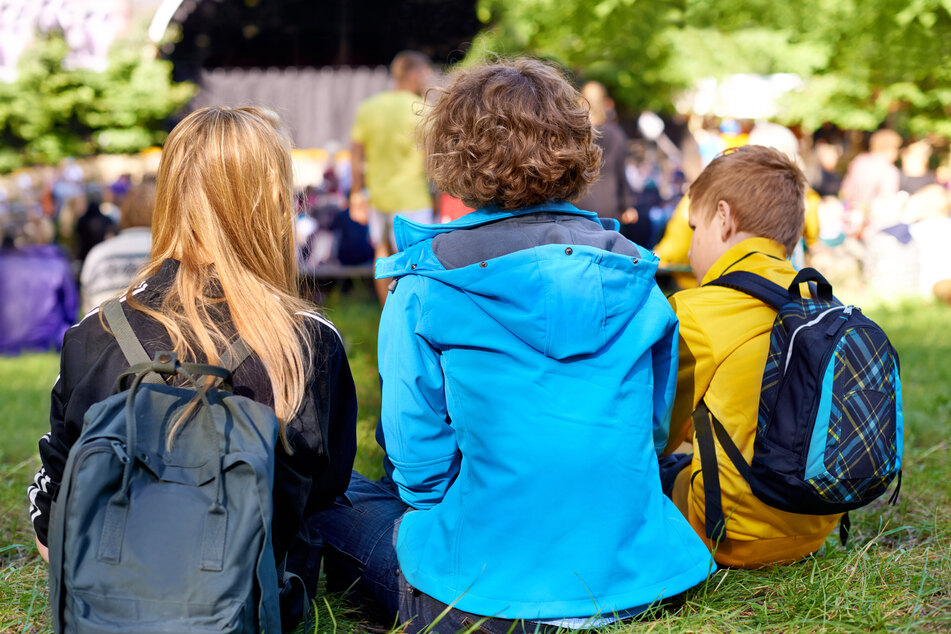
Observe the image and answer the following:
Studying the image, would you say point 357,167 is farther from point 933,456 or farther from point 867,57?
point 867,57

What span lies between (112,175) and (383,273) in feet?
71.2

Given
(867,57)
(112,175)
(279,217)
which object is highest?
(867,57)

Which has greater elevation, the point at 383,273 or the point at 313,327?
the point at 383,273

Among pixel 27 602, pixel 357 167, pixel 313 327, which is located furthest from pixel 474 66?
pixel 357 167

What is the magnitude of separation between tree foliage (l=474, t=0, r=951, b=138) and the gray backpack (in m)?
14.2

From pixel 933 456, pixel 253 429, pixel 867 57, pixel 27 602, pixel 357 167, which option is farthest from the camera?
pixel 867 57

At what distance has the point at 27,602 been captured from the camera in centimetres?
262

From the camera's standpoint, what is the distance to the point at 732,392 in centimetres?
244

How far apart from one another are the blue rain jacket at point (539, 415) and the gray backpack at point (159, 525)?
460 mm

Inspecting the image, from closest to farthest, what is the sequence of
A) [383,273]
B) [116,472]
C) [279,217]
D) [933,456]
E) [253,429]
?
[116,472]
[253,429]
[383,273]
[279,217]
[933,456]

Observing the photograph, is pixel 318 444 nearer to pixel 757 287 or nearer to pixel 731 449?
pixel 731 449

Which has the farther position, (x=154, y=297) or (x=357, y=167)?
(x=357, y=167)

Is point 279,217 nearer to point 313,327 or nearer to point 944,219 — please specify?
point 313,327

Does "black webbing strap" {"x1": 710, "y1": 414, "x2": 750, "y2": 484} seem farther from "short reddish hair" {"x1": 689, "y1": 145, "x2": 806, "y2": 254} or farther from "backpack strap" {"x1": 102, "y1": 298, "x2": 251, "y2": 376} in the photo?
"backpack strap" {"x1": 102, "y1": 298, "x2": 251, "y2": 376}
